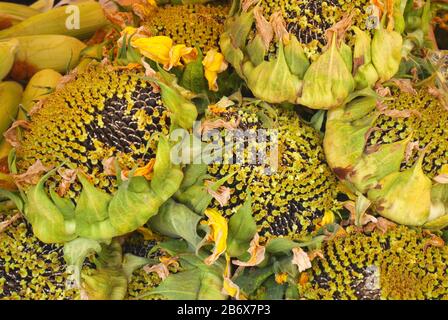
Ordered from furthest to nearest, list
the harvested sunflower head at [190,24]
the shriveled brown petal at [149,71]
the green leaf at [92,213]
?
the harvested sunflower head at [190,24], the shriveled brown petal at [149,71], the green leaf at [92,213]

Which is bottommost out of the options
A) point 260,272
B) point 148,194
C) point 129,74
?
point 260,272

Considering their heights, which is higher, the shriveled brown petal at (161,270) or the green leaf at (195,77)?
the green leaf at (195,77)

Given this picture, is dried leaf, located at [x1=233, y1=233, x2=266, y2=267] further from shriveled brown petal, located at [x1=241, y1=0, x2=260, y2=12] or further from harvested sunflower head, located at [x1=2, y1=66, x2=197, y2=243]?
shriveled brown petal, located at [x1=241, y1=0, x2=260, y2=12]

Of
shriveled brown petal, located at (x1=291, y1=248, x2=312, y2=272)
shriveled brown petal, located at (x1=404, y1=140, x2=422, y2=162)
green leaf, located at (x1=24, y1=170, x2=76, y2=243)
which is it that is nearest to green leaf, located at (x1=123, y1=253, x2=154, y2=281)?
green leaf, located at (x1=24, y1=170, x2=76, y2=243)

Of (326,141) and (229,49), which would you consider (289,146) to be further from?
(229,49)

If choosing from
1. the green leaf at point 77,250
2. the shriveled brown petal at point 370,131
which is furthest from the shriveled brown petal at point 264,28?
the green leaf at point 77,250

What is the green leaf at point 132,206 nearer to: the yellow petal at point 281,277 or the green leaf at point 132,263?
the green leaf at point 132,263
